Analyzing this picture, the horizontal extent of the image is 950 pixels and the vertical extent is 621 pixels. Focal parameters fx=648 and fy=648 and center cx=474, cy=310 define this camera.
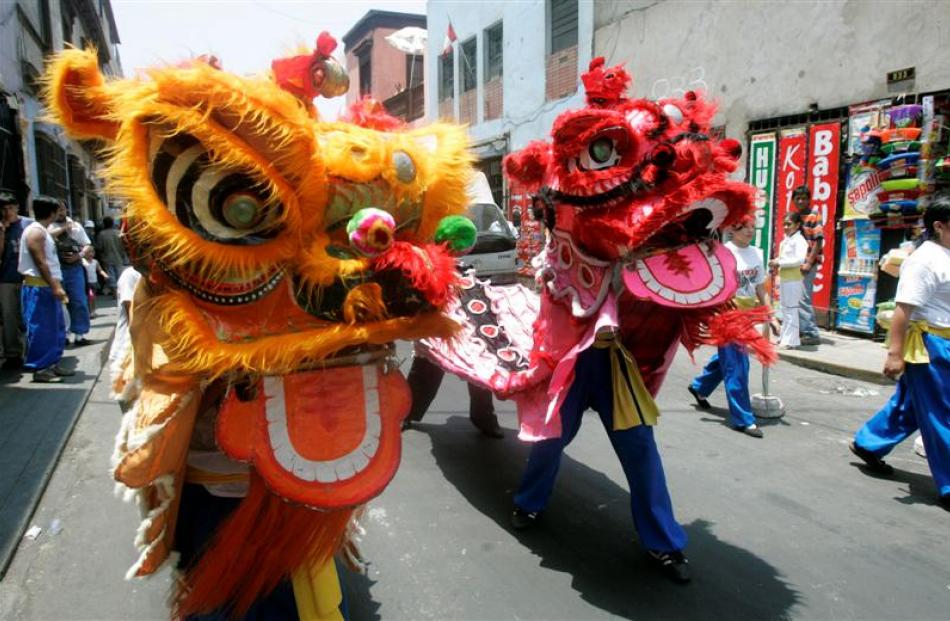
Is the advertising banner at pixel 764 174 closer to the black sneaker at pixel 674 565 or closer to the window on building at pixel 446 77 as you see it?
the black sneaker at pixel 674 565

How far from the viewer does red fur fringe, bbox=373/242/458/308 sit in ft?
4.95

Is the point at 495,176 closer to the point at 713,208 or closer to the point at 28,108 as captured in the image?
the point at 28,108

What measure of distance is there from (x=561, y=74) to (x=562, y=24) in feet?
3.28

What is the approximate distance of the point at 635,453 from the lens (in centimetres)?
269

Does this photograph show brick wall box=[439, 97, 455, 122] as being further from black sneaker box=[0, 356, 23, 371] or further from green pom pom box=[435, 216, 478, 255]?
green pom pom box=[435, 216, 478, 255]

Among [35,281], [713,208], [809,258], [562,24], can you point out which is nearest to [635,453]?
[713,208]

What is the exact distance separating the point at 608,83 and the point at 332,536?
2.08 m

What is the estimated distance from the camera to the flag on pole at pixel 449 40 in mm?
16891

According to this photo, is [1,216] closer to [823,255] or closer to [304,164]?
[304,164]

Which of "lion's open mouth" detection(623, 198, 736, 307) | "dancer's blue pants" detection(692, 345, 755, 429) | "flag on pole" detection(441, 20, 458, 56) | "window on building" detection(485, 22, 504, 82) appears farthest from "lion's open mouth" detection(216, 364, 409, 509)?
"flag on pole" detection(441, 20, 458, 56)

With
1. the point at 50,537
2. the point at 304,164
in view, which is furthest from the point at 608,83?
the point at 50,537

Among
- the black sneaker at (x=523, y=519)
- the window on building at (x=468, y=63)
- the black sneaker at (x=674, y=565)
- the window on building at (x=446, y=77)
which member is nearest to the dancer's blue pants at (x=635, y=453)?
the black sneaker at (x=674, y=565)

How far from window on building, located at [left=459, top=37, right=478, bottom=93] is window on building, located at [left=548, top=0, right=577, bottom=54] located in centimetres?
316

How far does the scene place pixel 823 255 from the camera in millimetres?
8469
